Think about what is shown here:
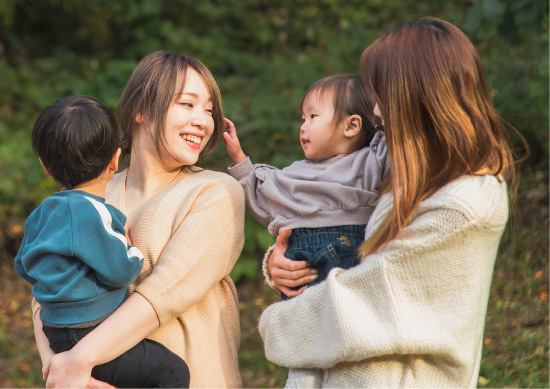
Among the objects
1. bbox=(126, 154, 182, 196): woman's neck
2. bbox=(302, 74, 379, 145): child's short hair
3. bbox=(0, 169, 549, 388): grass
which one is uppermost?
bbox=(302, 74, 379, 145): child's short hair

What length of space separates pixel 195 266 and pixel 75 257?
40 cm

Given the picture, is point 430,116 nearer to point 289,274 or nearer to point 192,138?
point 289,274

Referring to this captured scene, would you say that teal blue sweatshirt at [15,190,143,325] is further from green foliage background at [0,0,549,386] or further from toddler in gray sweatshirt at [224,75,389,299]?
green foliage background at [0,0,549,386]

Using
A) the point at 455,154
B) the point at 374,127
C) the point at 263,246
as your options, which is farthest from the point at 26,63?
the point at 455,154

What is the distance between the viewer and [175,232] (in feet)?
7.10

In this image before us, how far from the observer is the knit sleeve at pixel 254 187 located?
7.89 ft

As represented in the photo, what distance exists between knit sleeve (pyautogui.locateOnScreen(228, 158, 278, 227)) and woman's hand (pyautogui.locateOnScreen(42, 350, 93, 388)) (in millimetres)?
848

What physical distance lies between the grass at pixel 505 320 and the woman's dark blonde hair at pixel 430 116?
2.22 metres

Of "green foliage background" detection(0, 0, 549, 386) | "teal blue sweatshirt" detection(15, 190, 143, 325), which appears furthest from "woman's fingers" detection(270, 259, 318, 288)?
"green foliage background" detection(0, 0, 549, 386)

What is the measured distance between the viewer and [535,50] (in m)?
5.32

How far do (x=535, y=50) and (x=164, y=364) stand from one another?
456 centimetres

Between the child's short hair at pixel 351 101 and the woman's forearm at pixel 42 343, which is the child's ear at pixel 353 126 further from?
the woman's forearm at pixel 42 343

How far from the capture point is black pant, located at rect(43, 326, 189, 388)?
6.49 feet

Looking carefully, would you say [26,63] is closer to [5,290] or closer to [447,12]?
[5,290]
